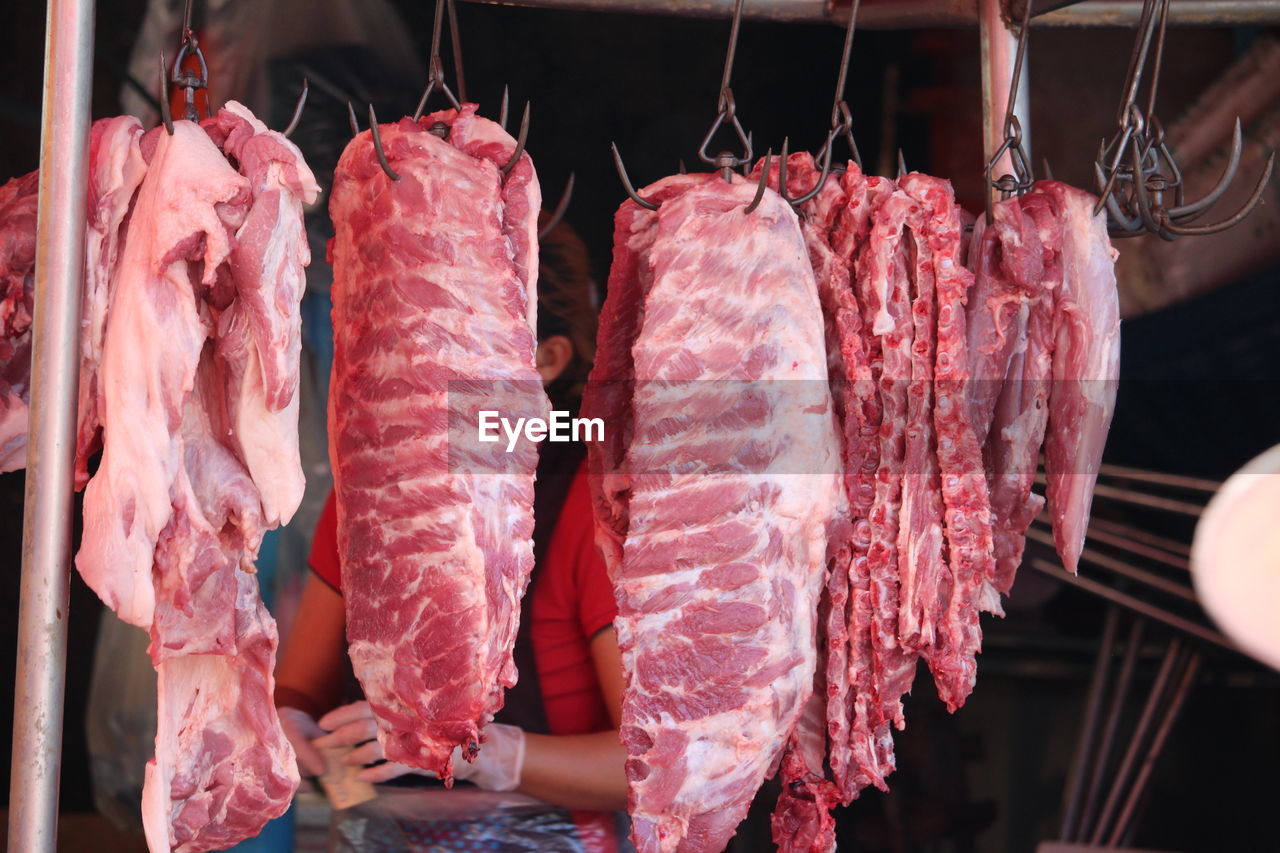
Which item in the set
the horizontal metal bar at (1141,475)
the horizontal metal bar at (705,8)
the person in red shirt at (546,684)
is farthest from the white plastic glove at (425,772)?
the horizontal metal bar at (1141,475)

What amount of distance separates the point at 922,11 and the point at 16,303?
70.1 inches

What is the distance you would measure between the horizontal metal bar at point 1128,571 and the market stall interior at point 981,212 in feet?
0.05

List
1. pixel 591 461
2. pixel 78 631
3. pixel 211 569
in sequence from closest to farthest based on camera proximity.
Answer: pixel 211 569
pixel 591 461
pixel 78 631

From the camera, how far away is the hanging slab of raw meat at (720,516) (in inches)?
74.0

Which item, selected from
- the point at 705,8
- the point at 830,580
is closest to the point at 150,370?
the point at 830,580

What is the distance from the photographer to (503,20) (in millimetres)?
3525

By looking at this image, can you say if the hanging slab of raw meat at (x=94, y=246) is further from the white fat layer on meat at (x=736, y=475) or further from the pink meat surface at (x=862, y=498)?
the pink meat surface at (x=862, y=498)

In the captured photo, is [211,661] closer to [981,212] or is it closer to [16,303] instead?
[16,303]

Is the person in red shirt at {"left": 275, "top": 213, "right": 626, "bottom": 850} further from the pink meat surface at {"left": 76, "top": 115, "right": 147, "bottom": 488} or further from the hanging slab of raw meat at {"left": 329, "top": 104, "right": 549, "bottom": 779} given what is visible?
the pink meat surface at {"left": 76, "top": 115, "right": 147, "bottom": 488}

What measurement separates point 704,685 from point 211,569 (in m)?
0.74

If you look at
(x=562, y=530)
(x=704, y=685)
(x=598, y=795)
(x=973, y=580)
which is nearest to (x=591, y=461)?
(x=704, y=685)

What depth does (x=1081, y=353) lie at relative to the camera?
Answer: 81.2 inches

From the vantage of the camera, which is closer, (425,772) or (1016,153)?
(1016,153)

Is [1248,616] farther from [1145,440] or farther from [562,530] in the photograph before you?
[1145,440]
